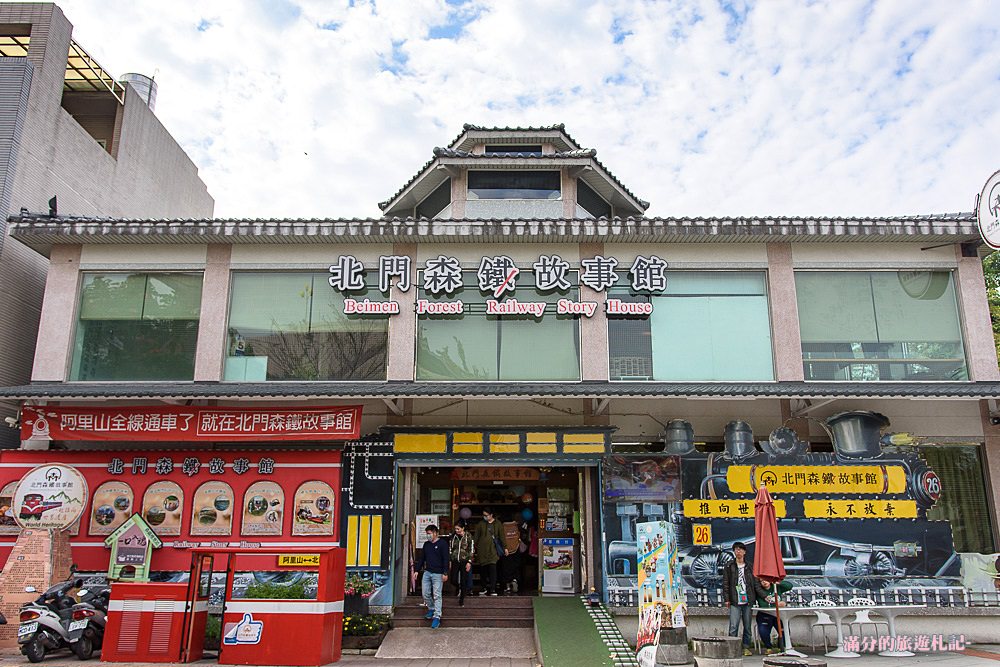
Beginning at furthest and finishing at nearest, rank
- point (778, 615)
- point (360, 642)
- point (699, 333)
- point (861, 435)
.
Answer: point (699, 333)
point (861, 435)
point (360, 642)
point (778, 615)

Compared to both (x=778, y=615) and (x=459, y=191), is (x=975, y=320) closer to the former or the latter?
(x=778, y=615)

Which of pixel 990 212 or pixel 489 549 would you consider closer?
pixel 990 212

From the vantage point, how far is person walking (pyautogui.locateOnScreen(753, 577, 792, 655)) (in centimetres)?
1141

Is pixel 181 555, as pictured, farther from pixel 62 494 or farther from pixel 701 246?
pixel 701 246

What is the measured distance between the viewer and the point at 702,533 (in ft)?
40.7

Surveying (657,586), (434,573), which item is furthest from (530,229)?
A: (657,586)

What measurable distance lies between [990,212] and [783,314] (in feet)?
12.3

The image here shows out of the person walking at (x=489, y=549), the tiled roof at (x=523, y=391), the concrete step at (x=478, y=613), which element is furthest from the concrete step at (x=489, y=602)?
the tiled roof at (x=523, y=391)

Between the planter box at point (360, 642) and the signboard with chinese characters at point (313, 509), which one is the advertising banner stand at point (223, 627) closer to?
the planter box at point (360, 642)

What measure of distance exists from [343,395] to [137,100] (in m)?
13.7

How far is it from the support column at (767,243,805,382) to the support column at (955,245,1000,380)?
10.4ft

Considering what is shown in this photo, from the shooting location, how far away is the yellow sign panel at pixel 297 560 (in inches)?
430

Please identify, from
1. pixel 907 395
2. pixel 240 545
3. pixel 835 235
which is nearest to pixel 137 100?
pixel 240 545

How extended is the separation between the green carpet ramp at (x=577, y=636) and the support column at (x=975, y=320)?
8401 mm
